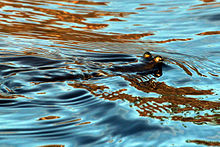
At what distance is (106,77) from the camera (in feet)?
14.7

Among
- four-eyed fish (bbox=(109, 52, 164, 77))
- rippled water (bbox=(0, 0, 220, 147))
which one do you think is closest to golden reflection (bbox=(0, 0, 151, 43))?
rippled water (bbox=(0, 0, 220, 147))

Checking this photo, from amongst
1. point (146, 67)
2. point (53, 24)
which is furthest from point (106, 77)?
point (53, 24)

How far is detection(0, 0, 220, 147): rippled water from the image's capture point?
2.98m

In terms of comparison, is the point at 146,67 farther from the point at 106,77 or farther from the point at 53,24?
the point at 53,24

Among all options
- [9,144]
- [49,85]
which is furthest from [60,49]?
[9,144]

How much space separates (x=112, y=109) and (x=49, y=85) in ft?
Answer: 3.17

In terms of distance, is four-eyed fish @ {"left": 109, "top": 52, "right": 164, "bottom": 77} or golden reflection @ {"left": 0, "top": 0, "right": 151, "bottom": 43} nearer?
four-eyed fish @ {"left": 109, "top": 52, "right": 164, "bottom": 77}

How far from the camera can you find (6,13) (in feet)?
25.8

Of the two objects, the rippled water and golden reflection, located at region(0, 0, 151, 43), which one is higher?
golden reflection, located at region(0, 0, 151, 43)

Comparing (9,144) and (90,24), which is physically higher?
(90,24)

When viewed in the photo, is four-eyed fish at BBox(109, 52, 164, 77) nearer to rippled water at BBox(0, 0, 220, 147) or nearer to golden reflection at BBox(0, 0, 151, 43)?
rippled water at BBox(0, 0, 220, 147)

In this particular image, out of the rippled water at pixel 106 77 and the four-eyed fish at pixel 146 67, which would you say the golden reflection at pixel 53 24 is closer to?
the rippled water at pixel 106 77

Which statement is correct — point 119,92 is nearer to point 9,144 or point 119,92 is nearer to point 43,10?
point 9,144

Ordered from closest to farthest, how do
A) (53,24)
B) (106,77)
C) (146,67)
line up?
(106,77), (146,67), (53,24)
